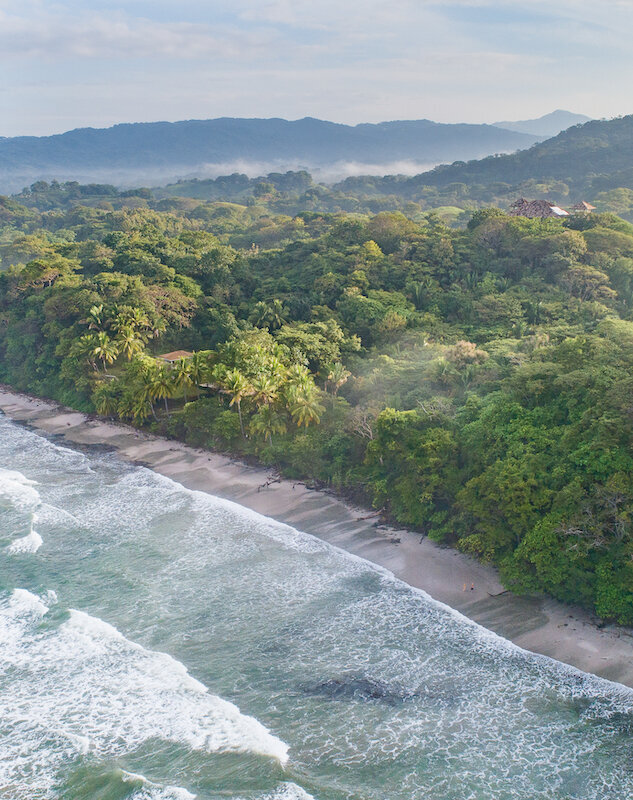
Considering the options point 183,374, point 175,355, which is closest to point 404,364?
point 183,374

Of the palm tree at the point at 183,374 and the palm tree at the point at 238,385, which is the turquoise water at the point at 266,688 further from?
the palm tree at the point at 183,374

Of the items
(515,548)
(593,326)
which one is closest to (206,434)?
(515,548)

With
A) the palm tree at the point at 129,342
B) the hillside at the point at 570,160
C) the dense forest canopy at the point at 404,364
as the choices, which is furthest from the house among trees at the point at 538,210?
the hillside at the point at 570,160

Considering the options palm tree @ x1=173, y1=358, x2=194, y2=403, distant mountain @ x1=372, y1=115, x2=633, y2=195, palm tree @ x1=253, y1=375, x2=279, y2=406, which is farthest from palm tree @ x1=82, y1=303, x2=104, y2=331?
distant mountain @ x1=372, y1=115, x2=633, y2=195

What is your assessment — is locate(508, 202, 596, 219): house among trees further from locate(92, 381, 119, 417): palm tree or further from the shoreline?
the shoreline

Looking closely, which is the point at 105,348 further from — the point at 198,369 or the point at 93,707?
the point at 93,707

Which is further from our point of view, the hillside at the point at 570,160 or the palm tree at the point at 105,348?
the hillside at the point at 570,160
